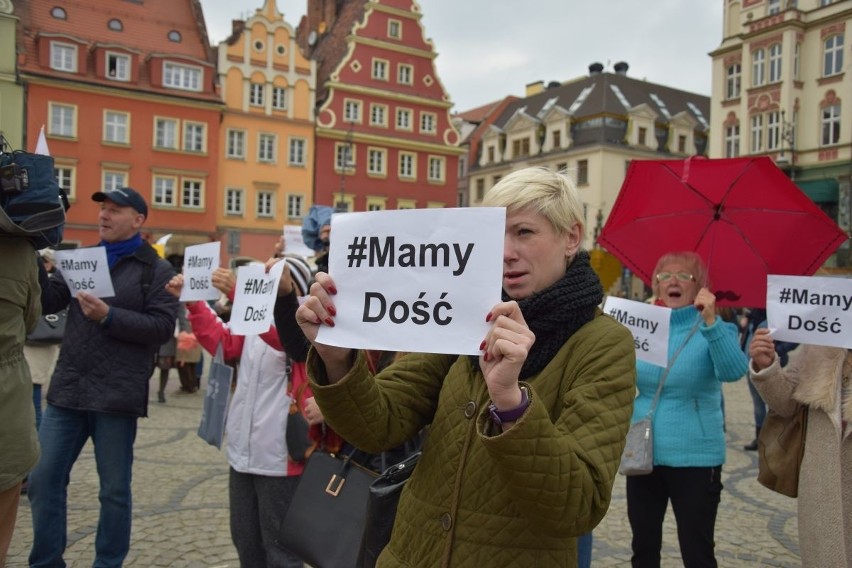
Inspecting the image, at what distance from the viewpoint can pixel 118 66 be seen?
3303cm

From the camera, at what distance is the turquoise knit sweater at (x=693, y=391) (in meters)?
3.54

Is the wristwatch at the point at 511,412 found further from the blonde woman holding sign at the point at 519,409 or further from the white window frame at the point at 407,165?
the white window frame at the point at 407,165

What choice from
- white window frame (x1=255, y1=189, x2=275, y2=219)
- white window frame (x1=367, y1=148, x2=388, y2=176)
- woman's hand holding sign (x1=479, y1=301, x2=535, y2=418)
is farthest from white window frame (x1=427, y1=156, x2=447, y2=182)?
woman's hand holding sign (x1=479, y1=301, x2=535, y2=418)

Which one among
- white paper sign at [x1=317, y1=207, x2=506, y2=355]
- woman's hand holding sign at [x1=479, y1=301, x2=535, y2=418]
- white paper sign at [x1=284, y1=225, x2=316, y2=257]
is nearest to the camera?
woman's hand holding sign at [x1=479, y1=301, x2=535, y2=418]

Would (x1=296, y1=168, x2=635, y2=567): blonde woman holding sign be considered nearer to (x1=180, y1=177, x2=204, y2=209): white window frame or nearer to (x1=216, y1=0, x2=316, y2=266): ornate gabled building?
(x1=180, y1=177, x2=204, y2=209): white window frame

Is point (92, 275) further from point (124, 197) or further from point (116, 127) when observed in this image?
point (116, 127)

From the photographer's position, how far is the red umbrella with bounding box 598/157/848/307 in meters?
3.88

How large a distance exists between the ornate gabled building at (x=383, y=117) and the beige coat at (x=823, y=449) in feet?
115

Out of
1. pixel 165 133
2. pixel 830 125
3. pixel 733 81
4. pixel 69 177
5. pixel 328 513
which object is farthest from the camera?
pixel 733 81

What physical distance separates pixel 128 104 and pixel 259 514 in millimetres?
33780

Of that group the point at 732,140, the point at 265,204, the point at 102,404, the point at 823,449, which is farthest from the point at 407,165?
the point at 823,449

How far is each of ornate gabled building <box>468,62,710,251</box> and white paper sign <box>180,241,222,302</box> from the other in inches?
1621

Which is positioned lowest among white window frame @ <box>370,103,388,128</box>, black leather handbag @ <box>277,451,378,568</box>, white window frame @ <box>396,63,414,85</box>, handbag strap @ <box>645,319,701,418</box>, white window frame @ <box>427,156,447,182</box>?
black leather handbag @ <box>277,451,378,568</box>

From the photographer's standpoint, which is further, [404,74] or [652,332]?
[404,74]
